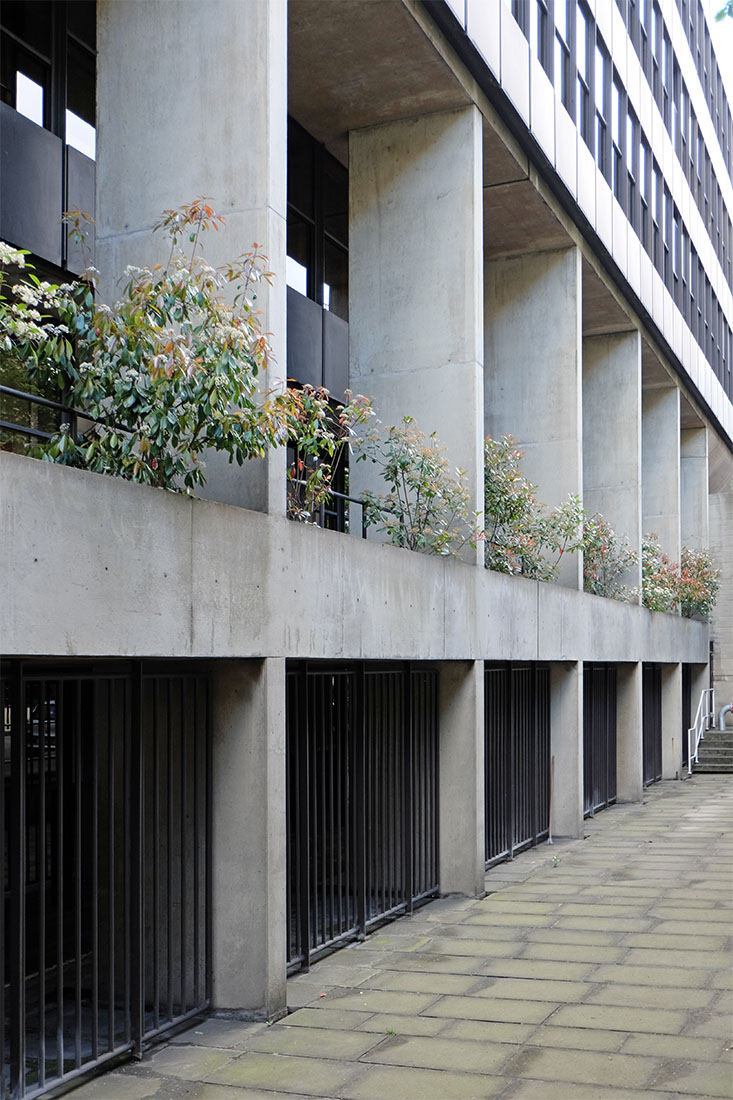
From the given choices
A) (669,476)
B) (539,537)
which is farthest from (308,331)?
(669,476)

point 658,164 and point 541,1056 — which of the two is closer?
point 541,1056

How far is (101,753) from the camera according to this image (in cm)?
807

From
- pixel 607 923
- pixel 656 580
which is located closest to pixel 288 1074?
pixel 607 923

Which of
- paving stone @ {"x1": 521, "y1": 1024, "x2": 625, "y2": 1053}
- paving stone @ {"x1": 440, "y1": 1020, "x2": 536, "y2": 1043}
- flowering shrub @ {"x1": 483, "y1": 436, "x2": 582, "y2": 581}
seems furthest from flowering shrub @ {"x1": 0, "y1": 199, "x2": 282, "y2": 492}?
flowering shrub @ {"x1": 483, "y1": 436, "x2": 582, "y2": 581}

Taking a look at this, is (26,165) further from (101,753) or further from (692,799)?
(692,799)

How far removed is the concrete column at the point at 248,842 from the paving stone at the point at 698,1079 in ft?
8.32

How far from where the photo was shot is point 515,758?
14.1 metres

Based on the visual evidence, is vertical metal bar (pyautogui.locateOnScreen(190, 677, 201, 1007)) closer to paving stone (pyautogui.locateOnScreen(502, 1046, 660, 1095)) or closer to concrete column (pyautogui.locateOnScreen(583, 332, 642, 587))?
paving stone (pyautogui.locateOnScreen(502, 1046, 660, 1095))

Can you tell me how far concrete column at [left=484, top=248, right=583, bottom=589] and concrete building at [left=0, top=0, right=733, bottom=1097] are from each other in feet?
0.14

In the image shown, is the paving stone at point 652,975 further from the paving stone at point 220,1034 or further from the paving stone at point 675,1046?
the paving stone at point 220,1034

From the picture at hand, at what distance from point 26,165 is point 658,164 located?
54.2 ft

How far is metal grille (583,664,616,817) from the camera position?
18203 mm

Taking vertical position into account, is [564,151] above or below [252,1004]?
above

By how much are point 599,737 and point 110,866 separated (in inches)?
518
